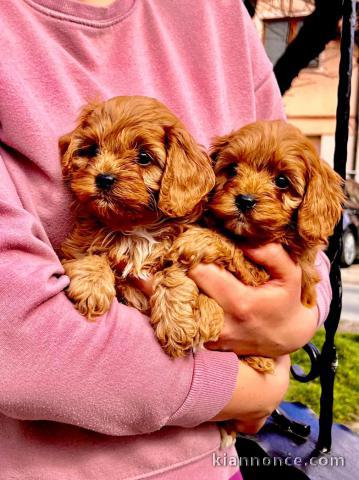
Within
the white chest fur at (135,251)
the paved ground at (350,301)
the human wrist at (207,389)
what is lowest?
the paved ground at (350,301)

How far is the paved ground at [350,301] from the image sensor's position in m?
7.60

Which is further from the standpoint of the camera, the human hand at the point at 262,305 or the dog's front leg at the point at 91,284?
the human hand at the point at 262,305

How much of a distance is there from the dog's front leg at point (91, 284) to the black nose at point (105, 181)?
0.24 metres

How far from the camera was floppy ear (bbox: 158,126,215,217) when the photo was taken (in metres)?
1.69

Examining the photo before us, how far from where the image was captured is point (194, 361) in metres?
1.50

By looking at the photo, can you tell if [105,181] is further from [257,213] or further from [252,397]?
[252,397]

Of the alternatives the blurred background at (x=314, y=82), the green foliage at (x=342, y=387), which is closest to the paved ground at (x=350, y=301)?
the blurred background at (x=314, y=82)

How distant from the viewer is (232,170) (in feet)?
6.31

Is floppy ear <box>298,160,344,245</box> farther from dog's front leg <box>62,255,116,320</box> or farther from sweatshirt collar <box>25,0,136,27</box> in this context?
sweatshirt collar <box>25,0,136,27</box>

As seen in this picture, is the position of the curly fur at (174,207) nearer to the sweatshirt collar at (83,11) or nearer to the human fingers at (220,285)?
the human fingers at (220,285)

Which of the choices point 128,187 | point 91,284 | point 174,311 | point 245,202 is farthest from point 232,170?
point 91,284

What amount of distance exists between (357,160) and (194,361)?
18385mm

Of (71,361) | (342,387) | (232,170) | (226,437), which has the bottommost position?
(342,387)

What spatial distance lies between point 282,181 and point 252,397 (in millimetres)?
753
